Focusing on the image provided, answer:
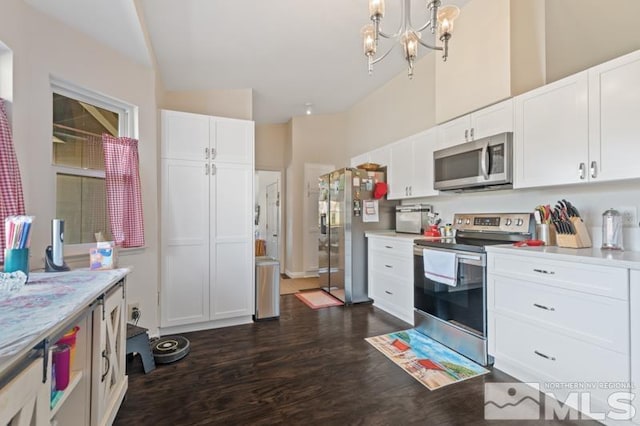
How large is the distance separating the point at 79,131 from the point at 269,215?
173 inches

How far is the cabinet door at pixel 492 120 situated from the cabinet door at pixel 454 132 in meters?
0.06

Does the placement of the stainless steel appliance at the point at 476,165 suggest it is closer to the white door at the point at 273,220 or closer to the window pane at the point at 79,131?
the window pane at the point at 79,131

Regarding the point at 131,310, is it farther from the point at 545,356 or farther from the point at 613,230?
the point at 613,230

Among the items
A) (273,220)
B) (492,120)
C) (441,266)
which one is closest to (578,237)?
(441,266)

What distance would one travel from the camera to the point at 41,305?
1040mm

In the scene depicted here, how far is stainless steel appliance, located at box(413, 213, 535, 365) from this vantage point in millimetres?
2246

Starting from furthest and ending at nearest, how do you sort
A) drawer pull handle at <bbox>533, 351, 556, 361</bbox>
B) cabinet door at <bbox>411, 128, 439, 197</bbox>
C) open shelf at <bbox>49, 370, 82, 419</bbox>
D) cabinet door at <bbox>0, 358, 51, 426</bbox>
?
cabinet door at <bbox>411, 128, 439, 197</bbox> < drawer pull handle at <bbox>533, 351, 556, 361</bbox> < open shelf at <bbox>49, 370, 82, 419</bbox> < cabinet door at <bbox>0, 358, 51, 426</bbox>

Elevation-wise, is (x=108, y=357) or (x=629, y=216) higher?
(x=629, y=216)

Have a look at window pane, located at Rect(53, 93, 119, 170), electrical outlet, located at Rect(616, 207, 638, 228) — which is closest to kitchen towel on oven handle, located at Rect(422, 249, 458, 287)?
electrical outlet, located at Rect(616, 207, 638, 228)

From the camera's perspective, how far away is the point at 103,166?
238 cm

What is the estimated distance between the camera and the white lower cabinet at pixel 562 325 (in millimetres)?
1519

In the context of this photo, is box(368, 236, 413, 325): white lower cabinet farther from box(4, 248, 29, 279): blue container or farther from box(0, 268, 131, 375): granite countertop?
box(4, 248, 29, 279): blue container

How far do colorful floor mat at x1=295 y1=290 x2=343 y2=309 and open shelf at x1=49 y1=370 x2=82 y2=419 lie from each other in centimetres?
268

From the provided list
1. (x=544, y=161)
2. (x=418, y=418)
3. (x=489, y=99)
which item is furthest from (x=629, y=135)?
(x=418, y=418)
